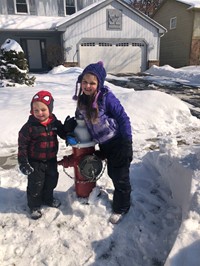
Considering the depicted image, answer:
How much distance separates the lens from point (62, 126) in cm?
280

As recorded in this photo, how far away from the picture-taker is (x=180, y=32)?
21.7 m

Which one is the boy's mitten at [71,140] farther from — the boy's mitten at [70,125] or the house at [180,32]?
the house at [180,32]

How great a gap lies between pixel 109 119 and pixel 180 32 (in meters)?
21.8

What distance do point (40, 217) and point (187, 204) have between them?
1.47 m

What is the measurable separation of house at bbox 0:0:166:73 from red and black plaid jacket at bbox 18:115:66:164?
1575 centimetres

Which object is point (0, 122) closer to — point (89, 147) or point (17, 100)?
point (17, 100)

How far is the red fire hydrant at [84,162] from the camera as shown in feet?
8.81

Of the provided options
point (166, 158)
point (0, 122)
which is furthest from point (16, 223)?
point (0, 122)

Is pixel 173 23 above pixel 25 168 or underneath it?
above

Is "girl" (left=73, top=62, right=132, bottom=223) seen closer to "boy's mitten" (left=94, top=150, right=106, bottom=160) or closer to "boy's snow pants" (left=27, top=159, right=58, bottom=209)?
"boy's mitten" (left=94, top=150, right=106, bottom=160)

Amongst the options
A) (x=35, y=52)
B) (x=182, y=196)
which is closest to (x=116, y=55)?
(x=35, y=52)

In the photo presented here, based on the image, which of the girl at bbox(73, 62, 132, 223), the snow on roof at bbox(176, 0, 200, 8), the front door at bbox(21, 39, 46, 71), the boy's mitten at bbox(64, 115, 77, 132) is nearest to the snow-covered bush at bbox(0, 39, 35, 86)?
the boy's mitten at bbox(64, 115, 77, 132)

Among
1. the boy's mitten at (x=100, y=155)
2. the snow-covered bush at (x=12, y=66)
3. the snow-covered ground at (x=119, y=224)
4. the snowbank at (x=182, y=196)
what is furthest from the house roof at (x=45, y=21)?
A: the boy's mitten at (x=100, y=155)

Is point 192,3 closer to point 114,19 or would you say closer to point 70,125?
point 114,19
